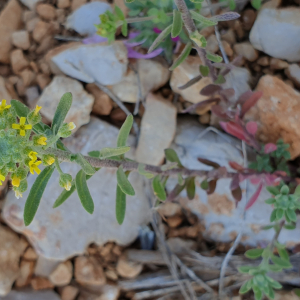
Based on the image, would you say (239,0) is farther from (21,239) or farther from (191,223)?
(21,239)

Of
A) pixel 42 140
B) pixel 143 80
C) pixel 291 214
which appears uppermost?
pixel 42 140

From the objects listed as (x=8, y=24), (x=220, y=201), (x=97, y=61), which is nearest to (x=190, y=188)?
(x=220, y=201)

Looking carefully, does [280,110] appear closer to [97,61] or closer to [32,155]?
[97,61]

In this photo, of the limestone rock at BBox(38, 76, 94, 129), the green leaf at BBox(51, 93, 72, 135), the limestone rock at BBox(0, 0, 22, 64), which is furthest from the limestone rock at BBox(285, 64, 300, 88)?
the limestone rock at BBox(0, 0, 22, 64)

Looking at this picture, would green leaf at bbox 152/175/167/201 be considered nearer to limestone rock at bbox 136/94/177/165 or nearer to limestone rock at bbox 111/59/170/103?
limestone rock at bbox 136/94/177/165

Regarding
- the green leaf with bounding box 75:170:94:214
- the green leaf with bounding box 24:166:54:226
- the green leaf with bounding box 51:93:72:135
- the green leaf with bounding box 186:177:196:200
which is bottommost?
the green leaf with bounding box 186:177:196:200

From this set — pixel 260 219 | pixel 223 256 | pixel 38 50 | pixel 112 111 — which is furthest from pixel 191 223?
pixel 38 50
